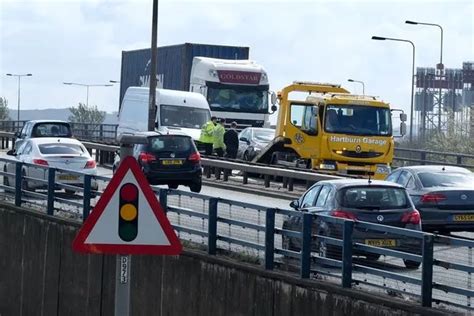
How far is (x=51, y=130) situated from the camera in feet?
149

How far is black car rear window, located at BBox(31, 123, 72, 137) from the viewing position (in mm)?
44594

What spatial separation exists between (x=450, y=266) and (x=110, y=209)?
4.61 metres

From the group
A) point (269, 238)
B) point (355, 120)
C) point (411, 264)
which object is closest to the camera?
point (411, 264)

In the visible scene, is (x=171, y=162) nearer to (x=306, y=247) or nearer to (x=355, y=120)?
(x=355, y=120)

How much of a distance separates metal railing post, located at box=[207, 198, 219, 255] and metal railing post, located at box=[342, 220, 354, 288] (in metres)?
3.34

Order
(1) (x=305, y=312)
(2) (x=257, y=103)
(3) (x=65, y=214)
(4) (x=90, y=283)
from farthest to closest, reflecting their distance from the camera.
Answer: (2) (x=257, y=103) → (3) (x=65, y=214) → (4) (x=90, y=283) → (1) (x=305, y=312)

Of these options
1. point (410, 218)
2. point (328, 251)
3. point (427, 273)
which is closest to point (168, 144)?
point (410, 218)

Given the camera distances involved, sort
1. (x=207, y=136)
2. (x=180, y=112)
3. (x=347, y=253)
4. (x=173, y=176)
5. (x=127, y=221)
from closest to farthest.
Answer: (x=127, y=221) < (x=347, y=253) < (x=173, y=176) < (x=207, y=136) < (x=180, y=112)

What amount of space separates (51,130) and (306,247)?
30.6 meters

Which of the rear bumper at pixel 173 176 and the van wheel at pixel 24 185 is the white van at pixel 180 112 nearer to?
the rear bumper at pixel 173 176

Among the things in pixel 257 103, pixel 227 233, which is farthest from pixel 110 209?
pixel 257 103

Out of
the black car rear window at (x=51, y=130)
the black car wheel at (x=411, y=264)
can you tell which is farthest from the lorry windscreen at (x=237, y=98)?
the black car wheel at (x=411, y=264)

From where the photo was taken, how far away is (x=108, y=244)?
9.77 m

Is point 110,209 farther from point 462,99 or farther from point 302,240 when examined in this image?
point 462,99
